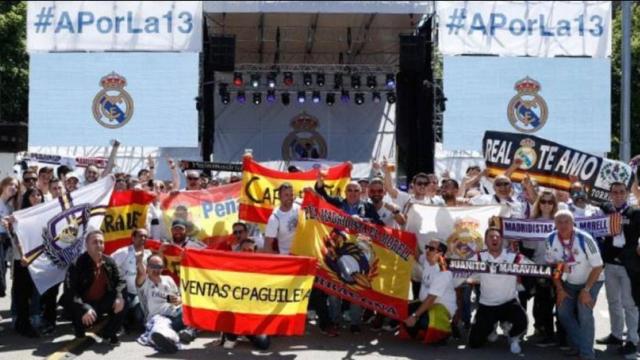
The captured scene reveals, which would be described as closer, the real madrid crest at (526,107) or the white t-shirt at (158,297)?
the white t-shirt at (158,297)

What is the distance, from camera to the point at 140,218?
11.6 meters

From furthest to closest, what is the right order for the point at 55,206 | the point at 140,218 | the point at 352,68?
1. the point at 352,68
2. the point at 140,218
3. the point at 55,206

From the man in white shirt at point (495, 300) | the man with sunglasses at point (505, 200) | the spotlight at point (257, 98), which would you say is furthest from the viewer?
the spotlight at point (257, 98)

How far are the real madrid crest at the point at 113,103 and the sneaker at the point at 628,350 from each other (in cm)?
1721

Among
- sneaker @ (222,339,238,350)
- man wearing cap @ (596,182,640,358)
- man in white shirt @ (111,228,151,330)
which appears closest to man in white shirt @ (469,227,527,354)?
man wearing cap @ (596,182,640,358)

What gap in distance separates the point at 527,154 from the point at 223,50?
47.6ft

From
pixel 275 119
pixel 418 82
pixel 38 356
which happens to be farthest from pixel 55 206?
pixel 275 119

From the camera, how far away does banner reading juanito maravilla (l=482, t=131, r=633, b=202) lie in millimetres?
10398

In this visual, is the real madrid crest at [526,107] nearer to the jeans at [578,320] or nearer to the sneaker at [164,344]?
the jeans at [578,320]

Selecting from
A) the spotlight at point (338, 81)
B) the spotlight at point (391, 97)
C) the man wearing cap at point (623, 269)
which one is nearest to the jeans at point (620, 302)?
the man wearing cap at point (623, 269)

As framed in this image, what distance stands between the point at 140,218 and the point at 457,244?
423 cm

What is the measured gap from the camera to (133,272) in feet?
34.2

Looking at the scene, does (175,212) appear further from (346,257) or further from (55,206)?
(346,257)

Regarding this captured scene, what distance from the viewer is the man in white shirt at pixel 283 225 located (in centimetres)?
1079
